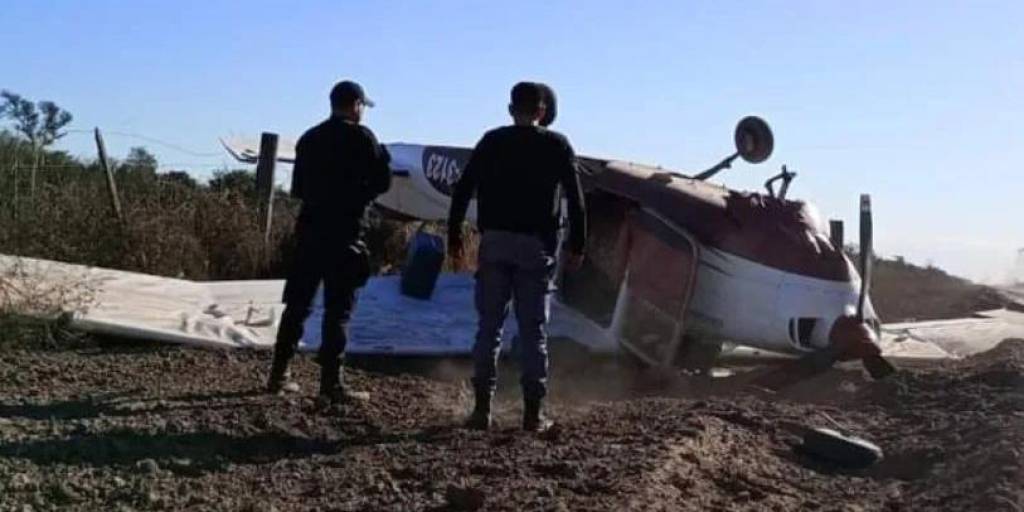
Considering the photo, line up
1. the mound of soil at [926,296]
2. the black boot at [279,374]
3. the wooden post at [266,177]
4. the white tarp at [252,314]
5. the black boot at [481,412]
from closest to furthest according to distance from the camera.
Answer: the black boot at [481,412]
the black boot at [279,374]
the white tarp at [252,314]
the wooden post at [266,177]
the mound of soil at [926,296]

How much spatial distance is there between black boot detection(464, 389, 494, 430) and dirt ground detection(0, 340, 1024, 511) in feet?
0.34

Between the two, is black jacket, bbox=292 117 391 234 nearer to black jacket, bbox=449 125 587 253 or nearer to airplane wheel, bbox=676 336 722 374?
black jacket, bbox=449 125 587 253

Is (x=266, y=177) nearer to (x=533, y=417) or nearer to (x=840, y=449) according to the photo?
(x=533, y=417)

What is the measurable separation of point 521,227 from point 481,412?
97 centimetres

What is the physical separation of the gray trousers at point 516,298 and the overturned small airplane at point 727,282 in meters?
2.51

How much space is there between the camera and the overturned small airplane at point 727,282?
29.7ft

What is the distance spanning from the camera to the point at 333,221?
283 inches

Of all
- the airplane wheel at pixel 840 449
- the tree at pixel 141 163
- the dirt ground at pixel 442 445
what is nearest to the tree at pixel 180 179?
the tree at pixel 141 163

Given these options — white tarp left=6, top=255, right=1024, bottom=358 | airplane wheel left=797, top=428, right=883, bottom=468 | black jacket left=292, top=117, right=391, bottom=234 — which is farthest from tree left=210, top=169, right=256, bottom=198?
airplane wheel left=797, top=428, right=883, bottom=468

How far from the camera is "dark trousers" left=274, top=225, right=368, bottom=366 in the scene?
7.20m

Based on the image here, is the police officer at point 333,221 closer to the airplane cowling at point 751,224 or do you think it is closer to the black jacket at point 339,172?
the black jacket at point 339,172

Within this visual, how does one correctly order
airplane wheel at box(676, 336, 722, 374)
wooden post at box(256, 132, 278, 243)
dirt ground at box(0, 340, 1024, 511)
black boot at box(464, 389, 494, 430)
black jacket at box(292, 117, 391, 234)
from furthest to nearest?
1. wooden post at box(256, 132, 278, 243)
2. airplane wheel at box(676, 336, 722, 374)
3. black jacket at box(292, 117, 391, 234)
4. black boot at box(464, 389, 494, 430)
5. dirt ground at box(0, 340, 1024, 511)

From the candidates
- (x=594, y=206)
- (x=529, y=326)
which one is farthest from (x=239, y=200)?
(x=529, y=326)

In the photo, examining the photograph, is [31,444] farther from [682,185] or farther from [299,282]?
[682,185]
